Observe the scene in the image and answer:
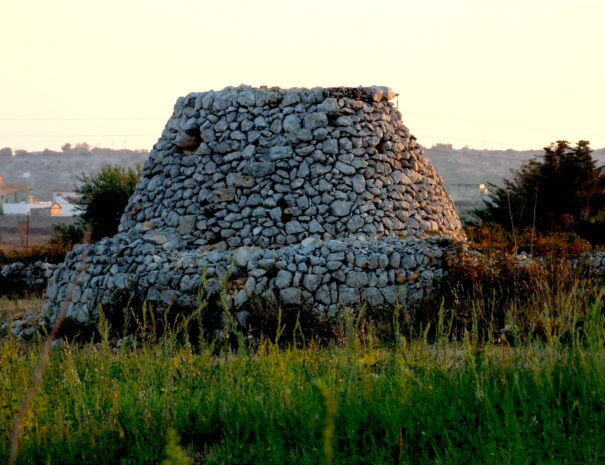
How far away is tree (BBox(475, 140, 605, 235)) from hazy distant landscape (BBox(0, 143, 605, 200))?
204 ft

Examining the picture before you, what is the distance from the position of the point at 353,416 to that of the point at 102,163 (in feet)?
304

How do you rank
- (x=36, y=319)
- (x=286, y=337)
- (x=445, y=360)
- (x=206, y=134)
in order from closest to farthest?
(x=445, y=360) < (x=286, y=337) < (x=36, y=319) < (x=206, y=134)

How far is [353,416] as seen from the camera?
4941mm

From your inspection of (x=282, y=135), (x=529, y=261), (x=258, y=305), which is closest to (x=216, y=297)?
(x=258, y=305)

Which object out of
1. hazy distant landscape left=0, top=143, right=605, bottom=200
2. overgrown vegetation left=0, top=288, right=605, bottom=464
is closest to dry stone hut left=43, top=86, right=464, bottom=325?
overgrown vegetation left=0, top=288, right=605, bottom=464

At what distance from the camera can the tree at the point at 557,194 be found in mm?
18250

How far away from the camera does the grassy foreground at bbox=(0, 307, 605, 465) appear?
15.3 feet

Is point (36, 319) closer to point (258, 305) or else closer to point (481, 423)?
point (258, 305)

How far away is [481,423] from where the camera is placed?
16.3 ft

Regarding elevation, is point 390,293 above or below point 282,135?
below

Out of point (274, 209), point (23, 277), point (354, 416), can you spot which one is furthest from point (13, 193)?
point (354, 416)

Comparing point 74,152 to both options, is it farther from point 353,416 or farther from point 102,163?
point 353,416

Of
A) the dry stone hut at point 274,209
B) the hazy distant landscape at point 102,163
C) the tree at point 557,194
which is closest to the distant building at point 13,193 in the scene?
the hazy distant landscape at point 102,163

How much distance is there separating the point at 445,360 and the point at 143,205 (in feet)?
28.7
